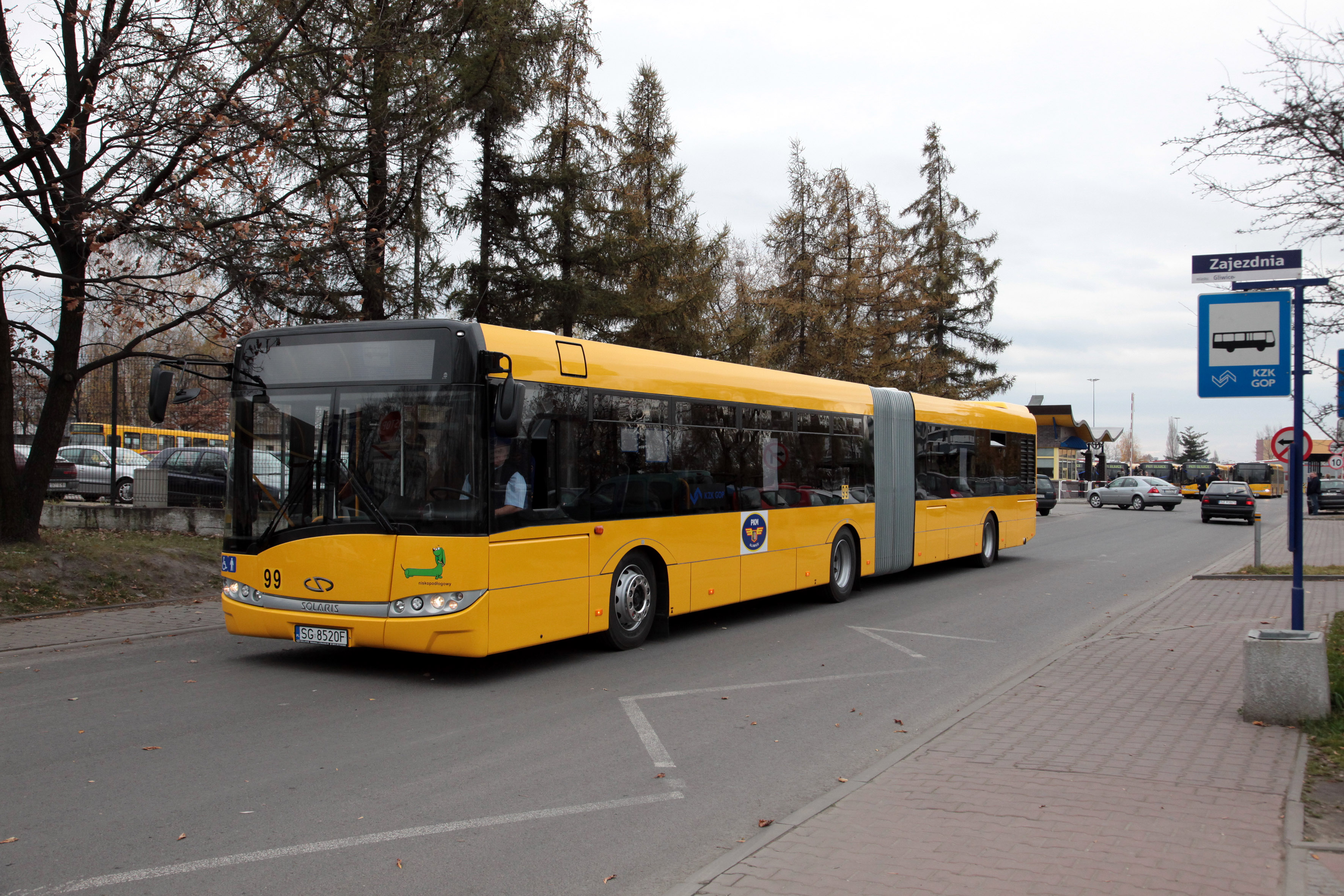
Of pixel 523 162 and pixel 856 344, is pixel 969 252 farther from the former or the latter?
pixel 523 162

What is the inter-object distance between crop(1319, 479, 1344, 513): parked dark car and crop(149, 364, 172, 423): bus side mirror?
1979 inches

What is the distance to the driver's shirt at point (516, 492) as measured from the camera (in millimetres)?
8398

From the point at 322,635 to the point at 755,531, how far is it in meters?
5.39

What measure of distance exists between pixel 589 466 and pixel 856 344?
83.9ft

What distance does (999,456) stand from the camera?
63.7 feet

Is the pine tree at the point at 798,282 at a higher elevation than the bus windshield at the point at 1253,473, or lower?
higher

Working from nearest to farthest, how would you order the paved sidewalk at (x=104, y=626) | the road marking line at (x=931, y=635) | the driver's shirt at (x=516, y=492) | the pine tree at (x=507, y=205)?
the driver's shirt at (x=516, y=492), the paved sidewalk at (x=104, y=626), the road marking line at (x=931, y=635), the pine tree at (x=507, y=205)

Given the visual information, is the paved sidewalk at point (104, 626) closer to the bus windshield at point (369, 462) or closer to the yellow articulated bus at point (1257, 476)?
the bus windshield at point (369, 462)

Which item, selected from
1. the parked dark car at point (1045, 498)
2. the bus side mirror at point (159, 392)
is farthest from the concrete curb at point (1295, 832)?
the parked dark car at point (1045, 498)

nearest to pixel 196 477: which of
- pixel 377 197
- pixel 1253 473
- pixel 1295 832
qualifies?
pixel 377 197

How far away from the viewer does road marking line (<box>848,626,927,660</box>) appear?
32.6 ft

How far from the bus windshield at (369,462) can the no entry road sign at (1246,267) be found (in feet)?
18.6

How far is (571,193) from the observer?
2117 centimetres

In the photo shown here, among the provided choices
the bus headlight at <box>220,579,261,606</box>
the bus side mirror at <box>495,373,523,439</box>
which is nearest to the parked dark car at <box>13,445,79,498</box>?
the bus headlight at <box>220,579,261,606</box>
